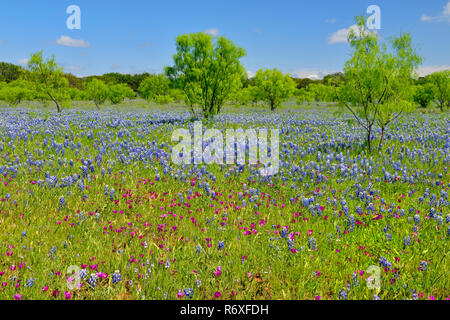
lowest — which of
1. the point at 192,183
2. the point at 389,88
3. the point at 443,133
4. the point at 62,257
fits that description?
the point at 62,257

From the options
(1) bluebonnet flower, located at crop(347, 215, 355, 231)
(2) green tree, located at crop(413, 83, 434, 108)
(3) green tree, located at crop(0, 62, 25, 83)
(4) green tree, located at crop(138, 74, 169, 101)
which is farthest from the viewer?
(3) green tree, located at crop(0, 62, 25, 83)

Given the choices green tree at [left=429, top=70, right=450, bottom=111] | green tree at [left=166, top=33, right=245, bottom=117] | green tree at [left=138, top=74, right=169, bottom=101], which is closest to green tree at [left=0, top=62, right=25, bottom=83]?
green tree at [left=138, top=74, right=169, bottom=101]

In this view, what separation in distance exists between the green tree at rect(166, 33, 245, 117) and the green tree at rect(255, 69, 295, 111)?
1799cm

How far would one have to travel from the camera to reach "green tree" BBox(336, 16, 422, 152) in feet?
34.9

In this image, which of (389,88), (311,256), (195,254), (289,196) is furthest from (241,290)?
(389,88)

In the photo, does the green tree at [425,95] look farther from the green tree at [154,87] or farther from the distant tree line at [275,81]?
the green tree at [154,87]

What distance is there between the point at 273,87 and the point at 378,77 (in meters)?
27.5

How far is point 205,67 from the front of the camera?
19609mm

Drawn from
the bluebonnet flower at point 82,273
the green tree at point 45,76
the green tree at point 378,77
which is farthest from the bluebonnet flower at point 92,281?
the green tree at point 45,76

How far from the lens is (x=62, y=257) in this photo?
12.9 ft

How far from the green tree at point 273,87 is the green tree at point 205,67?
59.0ft

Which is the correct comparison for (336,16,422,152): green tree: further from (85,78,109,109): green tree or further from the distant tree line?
(85,78,109,109): green tree

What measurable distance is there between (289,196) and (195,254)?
9.89 ft
